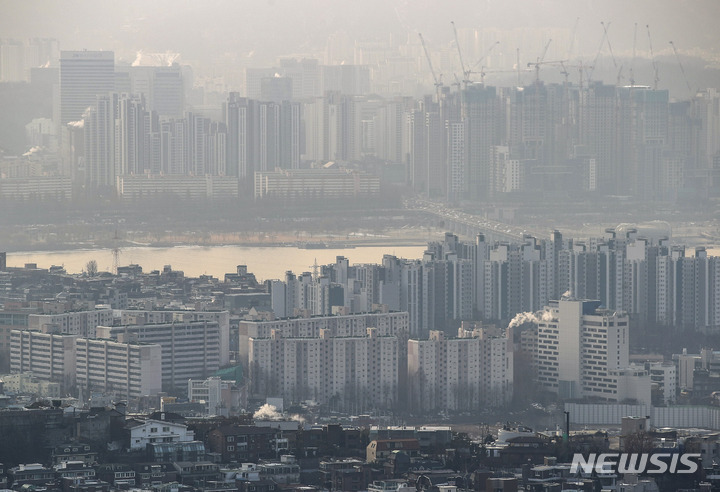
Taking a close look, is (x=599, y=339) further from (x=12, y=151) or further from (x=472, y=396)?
(x=12, y=151)

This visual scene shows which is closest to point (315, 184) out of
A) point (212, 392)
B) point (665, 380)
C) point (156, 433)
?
point (665, 380)

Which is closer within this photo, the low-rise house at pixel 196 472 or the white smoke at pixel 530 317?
the low-rise house at pixel 196 472

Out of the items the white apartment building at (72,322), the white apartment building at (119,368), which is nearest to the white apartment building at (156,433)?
the white apartment building at (119,368)

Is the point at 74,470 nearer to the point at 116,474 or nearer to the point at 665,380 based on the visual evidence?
the point at 116,474

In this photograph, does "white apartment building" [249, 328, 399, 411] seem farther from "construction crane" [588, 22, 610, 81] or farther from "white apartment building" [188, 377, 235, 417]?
"construction crane" [588, 22, 610, 81]

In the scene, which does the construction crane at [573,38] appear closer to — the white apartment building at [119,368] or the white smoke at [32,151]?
the white smoke at [32,151]
